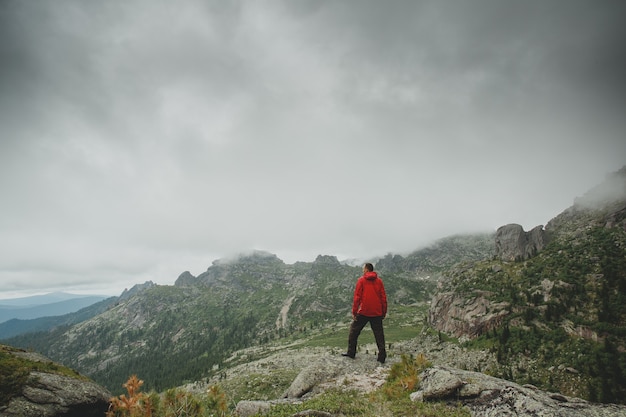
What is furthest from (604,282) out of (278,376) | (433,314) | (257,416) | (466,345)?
(257,416)

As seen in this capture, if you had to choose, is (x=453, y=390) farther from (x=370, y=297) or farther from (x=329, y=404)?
(x=370, y=297)

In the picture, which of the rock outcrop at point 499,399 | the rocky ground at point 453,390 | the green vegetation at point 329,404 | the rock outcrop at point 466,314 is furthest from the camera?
the rock outcrop at point 466,314

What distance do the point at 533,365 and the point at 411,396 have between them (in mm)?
80570

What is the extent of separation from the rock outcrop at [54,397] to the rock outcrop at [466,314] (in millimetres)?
109210

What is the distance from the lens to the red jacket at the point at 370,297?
628 inches

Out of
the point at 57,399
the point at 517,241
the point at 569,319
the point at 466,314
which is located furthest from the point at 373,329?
the point at 517,241

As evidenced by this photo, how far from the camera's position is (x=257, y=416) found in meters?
11.1

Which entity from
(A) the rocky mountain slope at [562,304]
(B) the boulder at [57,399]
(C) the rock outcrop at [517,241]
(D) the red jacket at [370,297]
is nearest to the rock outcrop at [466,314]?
(A) the rocky mountain slope at [562,304]

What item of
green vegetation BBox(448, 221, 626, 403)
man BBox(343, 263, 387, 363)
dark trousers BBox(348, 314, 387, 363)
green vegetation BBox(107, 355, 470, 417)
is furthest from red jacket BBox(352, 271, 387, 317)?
green vegetation BBox(448, 221, 626, 403)

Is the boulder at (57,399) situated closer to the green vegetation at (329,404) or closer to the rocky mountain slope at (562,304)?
the green vegetation at (329,404)

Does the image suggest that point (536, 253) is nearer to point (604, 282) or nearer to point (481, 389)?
point (604, 282)

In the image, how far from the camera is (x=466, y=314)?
10844cm

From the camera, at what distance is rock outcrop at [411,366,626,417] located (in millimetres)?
9938

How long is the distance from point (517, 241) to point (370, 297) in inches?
7311
